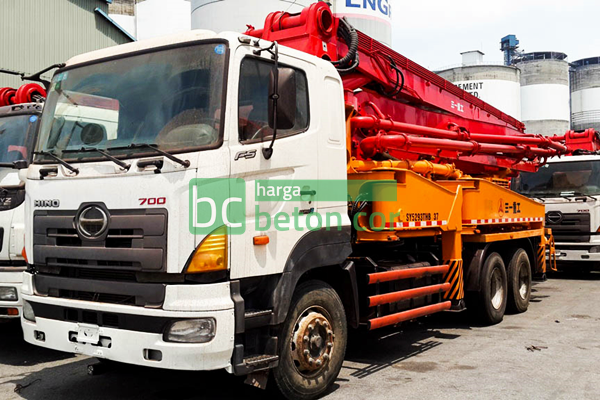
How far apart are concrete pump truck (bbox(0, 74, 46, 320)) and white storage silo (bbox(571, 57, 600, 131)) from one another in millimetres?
37904

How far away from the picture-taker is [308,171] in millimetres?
4941

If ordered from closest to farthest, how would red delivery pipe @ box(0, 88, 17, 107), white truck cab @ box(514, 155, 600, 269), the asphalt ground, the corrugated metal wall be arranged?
the asphalt ground, red delivery pipe @ box(0, 88, 17, 107), white truck cab @ box(514, 155, 600, 269), the corrugated metal wall

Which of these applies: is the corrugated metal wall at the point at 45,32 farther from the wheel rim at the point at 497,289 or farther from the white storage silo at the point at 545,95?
the white storage silo at the point at 545,95

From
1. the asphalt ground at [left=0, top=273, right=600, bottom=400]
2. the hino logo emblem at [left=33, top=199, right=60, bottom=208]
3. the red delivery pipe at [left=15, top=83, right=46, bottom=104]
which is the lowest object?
the asphalt ground at [left=0, top=273, right=600, bottom=400]

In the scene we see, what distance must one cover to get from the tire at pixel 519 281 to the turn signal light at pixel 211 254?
228 inches

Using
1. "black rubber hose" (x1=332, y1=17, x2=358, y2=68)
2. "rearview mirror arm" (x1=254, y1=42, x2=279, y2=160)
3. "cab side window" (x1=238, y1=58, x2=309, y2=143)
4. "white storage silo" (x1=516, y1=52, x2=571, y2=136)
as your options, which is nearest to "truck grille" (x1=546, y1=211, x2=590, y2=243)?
"black rubber hose" (x1=332, y1=17, x2=358, y2=68)

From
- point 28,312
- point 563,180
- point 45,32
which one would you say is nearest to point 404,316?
point 28,312

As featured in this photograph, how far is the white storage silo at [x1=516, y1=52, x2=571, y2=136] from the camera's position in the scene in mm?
36312

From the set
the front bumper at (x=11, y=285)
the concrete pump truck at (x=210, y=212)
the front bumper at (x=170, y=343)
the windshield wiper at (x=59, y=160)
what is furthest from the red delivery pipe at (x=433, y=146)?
the front bumper at (x=11, y=285)

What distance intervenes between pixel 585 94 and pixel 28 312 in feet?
133

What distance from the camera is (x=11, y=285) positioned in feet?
19.8

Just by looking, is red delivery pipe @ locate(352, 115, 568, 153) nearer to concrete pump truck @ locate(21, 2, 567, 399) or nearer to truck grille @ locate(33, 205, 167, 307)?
concrete pump truck @ locate(21, 2, 567, 399)

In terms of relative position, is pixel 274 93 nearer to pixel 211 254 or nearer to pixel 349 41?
pixel 211 254

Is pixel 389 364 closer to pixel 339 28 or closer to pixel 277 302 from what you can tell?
pixel 277 302
